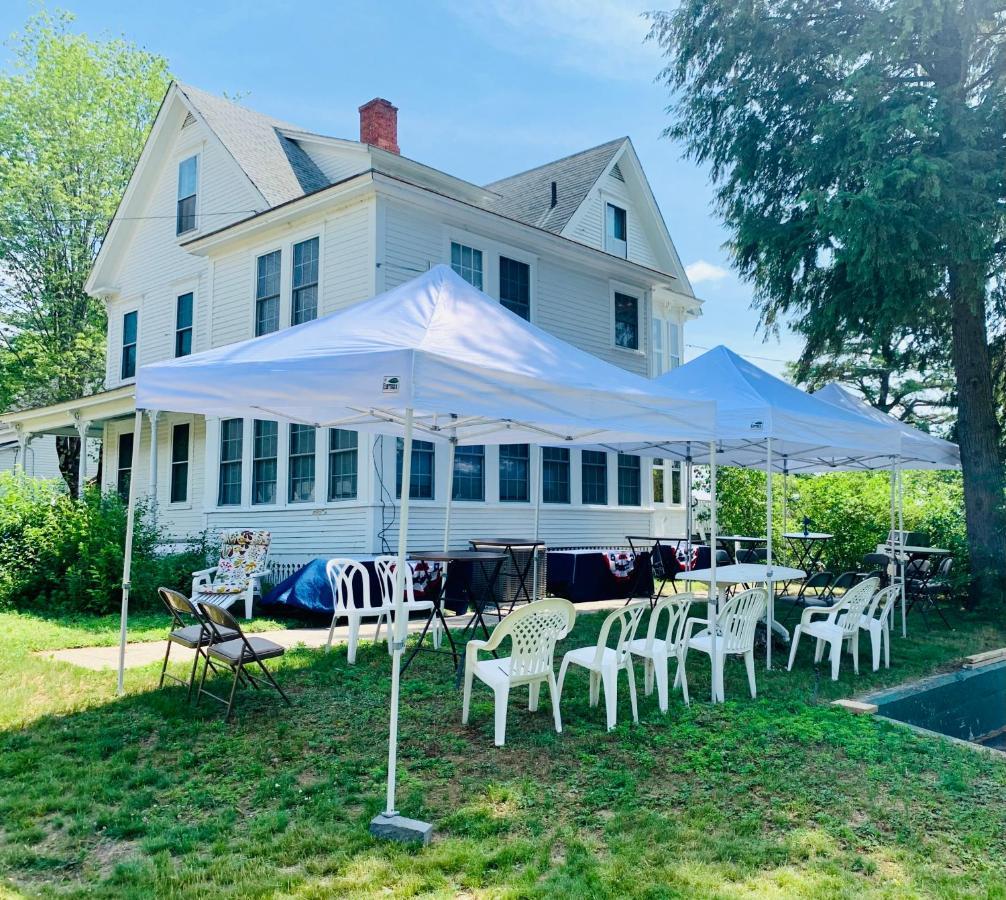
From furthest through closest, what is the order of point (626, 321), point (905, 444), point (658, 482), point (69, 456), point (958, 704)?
point (69, 456), point (658, 482), point (626, 321), point (905, 444), point (958, 704)

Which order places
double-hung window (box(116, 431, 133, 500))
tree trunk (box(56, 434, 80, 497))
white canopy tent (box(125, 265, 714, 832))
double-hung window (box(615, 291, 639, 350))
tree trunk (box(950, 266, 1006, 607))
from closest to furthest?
white canopy tent (box(125, 265, 714, 832)) < tree trunk (box(950, 266, 1006, 607)) < double-hung window (box(615, 291, 639, 350)) < double-hung window (box(116, 431, 133, 500)) < tree trunk (box(56, 434, 80, 497))

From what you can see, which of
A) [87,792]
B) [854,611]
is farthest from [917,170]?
[87,792]

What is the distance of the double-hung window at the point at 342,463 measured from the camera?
12.2 meters

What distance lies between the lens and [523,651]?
16.5 feet

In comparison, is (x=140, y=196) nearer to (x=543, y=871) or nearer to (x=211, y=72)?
(x=211, y=72)

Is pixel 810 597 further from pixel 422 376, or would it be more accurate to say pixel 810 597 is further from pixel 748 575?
pixel 422 376

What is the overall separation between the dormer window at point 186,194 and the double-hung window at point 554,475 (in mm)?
8718

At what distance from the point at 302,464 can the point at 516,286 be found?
489 cm

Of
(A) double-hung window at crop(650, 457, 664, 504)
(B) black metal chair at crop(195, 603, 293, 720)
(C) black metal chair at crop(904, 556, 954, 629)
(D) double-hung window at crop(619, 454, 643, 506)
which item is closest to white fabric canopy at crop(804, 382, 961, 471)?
(C) black metal chair at crop(904, 556, 954, 629)

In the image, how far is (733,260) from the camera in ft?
46.9

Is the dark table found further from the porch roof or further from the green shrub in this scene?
the porch roof

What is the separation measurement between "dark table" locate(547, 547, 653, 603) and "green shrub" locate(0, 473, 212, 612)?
5403 millimetres

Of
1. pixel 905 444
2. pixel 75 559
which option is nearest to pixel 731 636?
pixel 905 444

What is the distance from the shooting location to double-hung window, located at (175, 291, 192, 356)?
16141 millimetres
